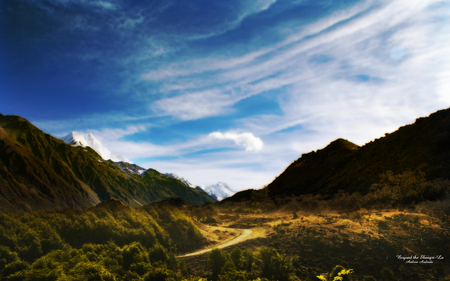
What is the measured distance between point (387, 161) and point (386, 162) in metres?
0.38

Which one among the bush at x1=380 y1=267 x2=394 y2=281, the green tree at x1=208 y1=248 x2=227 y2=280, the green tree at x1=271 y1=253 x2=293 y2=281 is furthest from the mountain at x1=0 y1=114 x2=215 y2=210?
the bush at x1=380 y1=267 x2=394 y2=281

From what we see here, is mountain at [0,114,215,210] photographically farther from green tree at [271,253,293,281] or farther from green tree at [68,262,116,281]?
green tree at [271,253,293,281]

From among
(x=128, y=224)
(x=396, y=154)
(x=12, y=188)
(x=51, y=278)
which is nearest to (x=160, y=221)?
(x=128, y=224)

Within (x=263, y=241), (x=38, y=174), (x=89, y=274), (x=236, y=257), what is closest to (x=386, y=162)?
(x=263, y=241)

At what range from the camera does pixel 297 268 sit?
695 inches

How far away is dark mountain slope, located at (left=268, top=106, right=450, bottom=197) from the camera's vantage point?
38.7 meters

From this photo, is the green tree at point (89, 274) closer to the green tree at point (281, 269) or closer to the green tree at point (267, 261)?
the green tree at point (267, 261)

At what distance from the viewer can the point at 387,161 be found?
160 feet

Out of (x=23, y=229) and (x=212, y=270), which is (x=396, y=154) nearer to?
(x=212, y=270)

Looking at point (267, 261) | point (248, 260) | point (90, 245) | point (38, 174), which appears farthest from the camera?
point (38, 174)

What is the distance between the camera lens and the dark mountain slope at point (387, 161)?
38.7 meters

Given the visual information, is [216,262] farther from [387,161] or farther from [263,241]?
[387,161]

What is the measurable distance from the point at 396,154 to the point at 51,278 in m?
61.0

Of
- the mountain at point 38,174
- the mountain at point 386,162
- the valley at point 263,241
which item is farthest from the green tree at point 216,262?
the mountain at point 38,174
